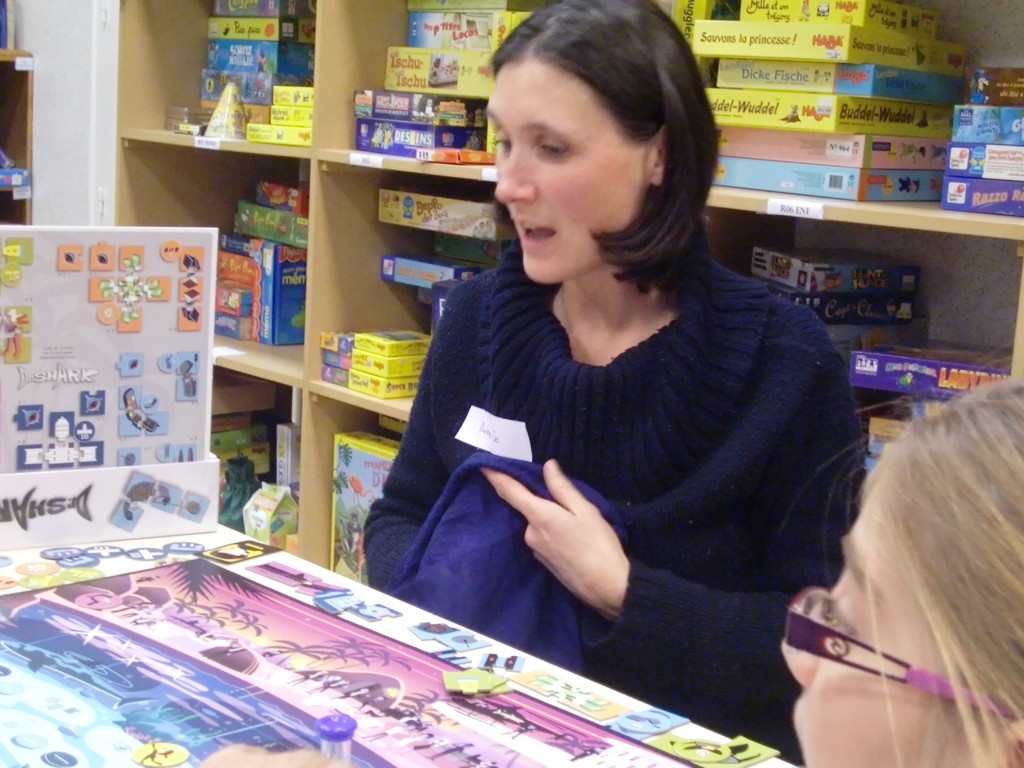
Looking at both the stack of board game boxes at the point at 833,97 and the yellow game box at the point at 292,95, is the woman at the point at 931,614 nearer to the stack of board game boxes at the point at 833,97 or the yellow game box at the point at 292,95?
the stack of board game boxes at the point at 833,97

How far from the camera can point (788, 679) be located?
1.26 meters

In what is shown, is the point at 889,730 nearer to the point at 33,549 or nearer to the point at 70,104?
the point at 33,549

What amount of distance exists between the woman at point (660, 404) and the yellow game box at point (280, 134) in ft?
4.00

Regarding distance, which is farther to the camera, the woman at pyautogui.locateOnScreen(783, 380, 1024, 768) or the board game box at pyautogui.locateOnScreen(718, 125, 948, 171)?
the board game box at pyautogui.locateOnScreen(718, 125, 948, 171)

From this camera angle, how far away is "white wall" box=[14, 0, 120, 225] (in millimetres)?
3078

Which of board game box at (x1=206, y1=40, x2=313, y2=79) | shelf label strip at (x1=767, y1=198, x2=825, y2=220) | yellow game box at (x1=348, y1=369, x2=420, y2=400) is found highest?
board game box at (x1=206, y1=40, x2=313, y2=79)

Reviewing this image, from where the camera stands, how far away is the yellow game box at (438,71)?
2.19m

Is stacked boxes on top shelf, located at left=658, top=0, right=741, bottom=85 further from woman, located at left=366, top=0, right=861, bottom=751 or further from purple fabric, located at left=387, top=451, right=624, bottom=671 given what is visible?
purple fabric, located at left=387, top=451, right=624, bottom=671

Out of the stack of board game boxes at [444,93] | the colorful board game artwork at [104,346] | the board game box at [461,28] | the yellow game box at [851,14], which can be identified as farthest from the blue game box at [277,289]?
the colorful board game artwork at [104,346]

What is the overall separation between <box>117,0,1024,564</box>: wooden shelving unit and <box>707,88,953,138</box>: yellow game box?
18 centimetres

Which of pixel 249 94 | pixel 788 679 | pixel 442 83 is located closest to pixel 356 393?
pixel 442 83

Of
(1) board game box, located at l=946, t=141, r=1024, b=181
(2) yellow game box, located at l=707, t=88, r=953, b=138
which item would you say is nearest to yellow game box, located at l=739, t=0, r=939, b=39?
(2) yellow game box, located at l=707, t=88, r=953, b=138

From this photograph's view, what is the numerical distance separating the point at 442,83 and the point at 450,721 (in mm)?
1570

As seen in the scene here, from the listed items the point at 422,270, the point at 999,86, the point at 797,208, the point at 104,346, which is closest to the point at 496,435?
the point at 104,346
